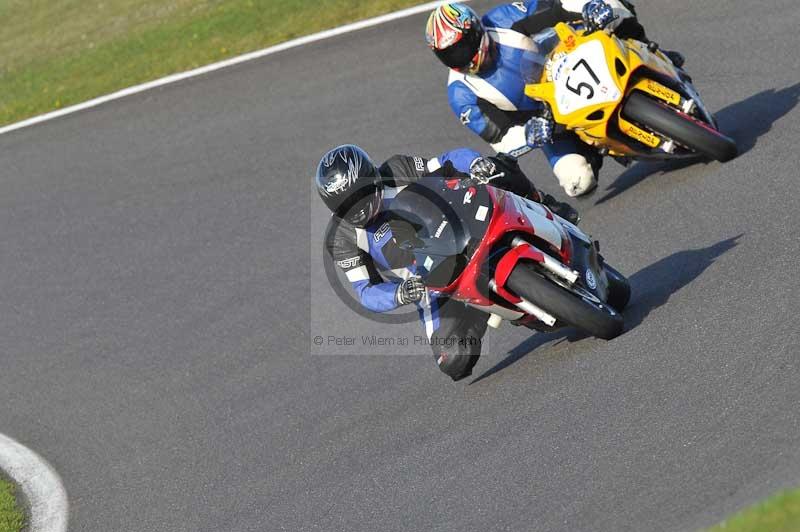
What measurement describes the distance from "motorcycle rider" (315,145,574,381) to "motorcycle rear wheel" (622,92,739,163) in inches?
44.8

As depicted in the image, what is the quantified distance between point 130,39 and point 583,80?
10326 millimetres

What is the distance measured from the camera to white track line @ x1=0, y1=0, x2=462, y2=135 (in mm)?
14117

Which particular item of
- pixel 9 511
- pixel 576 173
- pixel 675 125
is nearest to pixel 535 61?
pixel 576 173

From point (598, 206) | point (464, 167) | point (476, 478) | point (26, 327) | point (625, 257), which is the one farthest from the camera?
point (26, 327)

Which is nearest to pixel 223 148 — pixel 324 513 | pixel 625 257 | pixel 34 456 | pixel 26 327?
pixel 26 327

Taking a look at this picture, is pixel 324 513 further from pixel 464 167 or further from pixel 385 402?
pixel 464 167

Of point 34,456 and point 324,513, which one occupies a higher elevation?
point 324,513

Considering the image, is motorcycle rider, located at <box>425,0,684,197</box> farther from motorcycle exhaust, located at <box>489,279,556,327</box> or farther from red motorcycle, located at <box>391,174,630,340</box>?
motorcycle exhaust, located at <box>489,279,556,327</box>

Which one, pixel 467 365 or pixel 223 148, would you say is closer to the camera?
pixel 467 365

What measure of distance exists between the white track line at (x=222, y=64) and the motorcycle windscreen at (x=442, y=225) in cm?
739

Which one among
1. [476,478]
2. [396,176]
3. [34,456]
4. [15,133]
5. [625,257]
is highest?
[396,176]

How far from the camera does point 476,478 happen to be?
21.9 feet

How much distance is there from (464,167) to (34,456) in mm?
4197

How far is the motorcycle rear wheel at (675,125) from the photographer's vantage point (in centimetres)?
820
